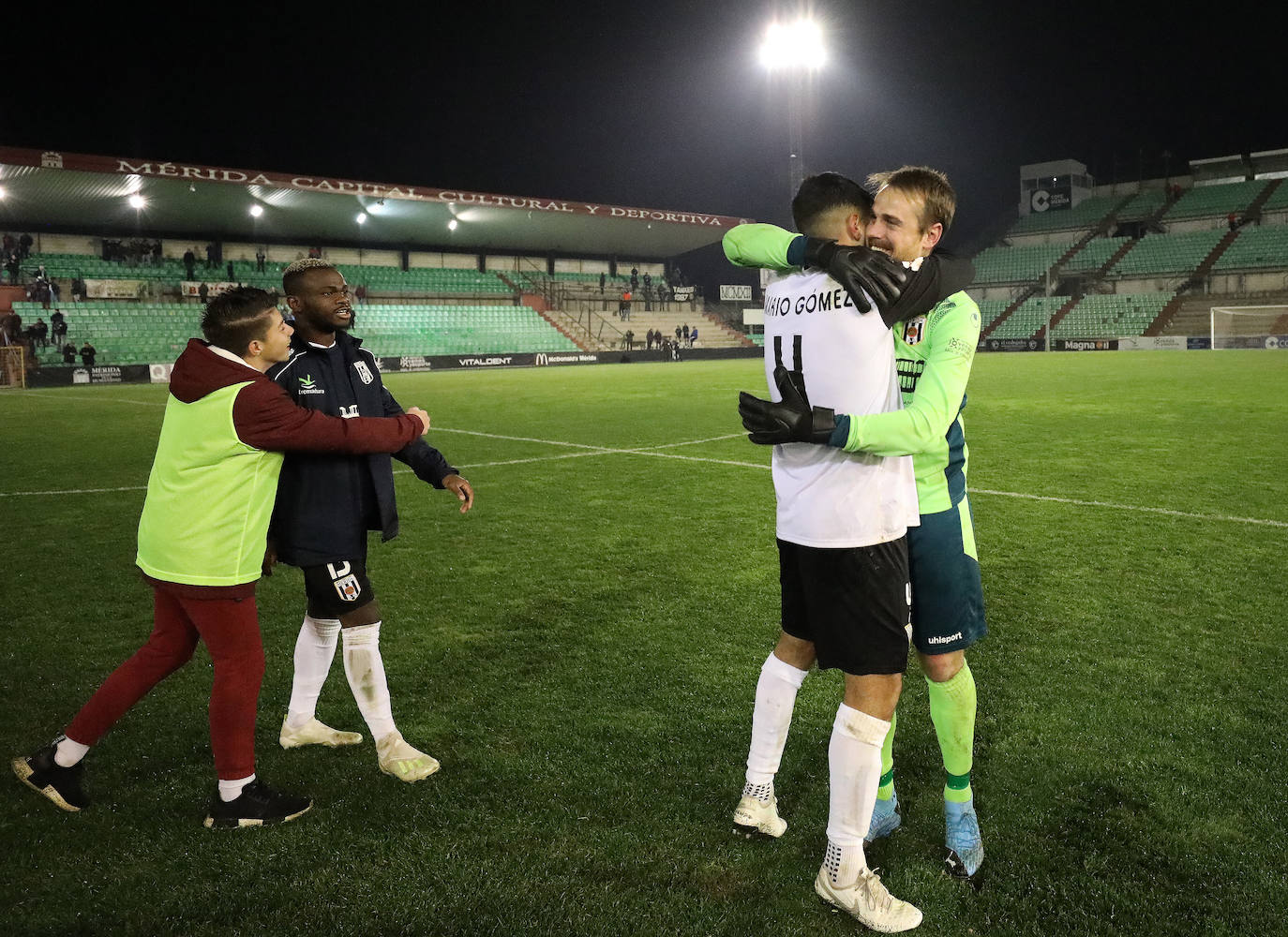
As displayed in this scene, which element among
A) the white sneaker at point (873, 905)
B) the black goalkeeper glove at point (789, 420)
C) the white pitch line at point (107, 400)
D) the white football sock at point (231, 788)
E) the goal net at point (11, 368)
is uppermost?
the goal net at point (11, 368)

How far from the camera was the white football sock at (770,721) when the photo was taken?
8.78 feet

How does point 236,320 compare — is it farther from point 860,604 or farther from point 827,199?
point 860,604

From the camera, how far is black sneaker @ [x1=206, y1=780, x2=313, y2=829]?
2910 millimetres

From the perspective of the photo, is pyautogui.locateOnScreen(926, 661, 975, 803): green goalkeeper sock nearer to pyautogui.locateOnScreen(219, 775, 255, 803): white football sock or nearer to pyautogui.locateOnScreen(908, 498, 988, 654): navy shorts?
pyautogui.locateOnScreen(908, 498, 988, 654): navy shorts

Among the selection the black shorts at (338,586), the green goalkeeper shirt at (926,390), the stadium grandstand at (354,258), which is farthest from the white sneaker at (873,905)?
the stadium grandstand at (354,258)

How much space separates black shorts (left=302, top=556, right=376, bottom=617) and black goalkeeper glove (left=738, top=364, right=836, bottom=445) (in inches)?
67.7

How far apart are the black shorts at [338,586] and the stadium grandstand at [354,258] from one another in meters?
30.6

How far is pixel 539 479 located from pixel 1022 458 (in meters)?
5.37

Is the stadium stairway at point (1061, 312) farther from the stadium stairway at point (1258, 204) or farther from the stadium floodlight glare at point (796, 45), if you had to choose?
the stadium floodlight glare at point (796, 45)

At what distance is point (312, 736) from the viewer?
3553 millimetres

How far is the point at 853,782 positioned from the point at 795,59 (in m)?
29.9

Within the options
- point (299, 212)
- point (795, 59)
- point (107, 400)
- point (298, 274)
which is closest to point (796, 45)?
point (795, 59)

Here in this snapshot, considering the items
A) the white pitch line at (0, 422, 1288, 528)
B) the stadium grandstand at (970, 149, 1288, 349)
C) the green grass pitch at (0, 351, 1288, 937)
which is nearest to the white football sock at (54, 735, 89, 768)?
the green grass pitch at (0, 351, 1288, 937)

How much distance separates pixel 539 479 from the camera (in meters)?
9.49
